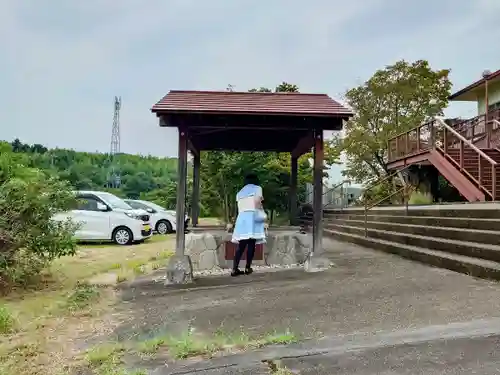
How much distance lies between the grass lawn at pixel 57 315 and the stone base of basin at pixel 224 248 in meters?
1.16

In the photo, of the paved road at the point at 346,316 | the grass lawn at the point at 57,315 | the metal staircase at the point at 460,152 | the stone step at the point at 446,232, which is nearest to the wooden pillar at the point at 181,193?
the paved road at the point at 346,316

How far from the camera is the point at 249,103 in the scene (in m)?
7.93

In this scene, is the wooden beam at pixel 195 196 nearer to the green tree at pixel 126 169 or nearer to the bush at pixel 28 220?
the bush at pixel 28 220

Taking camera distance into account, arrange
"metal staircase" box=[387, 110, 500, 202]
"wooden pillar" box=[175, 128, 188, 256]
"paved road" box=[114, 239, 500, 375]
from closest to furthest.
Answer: "paved road" box=[114, 239, 500, 375], "wooden pillar" box=[175, 128, 188, 256], "metal staircase" box=[387, 110, 500, 202]

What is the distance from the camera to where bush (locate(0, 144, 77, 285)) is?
6.92 metres

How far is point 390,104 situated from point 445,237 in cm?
1601

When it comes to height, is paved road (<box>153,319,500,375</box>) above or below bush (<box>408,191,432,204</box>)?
below

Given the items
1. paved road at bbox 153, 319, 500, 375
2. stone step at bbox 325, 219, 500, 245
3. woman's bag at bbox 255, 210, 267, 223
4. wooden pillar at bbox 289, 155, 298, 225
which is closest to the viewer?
paved road at bbox 153, 319, 500, 375

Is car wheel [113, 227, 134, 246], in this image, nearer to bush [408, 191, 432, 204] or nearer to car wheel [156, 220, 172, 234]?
car wheel [156, 220, 172, 234]

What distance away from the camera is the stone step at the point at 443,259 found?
598 centimetres

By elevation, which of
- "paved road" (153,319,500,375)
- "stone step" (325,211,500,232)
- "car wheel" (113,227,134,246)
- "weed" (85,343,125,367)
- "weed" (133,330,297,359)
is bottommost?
"weed" (85,343,125,367)

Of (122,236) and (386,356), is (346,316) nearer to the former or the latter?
(386,356)

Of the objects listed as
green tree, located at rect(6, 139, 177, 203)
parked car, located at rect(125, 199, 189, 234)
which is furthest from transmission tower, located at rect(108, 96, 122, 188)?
parked car, located at rect(125, 199, 189, 234)

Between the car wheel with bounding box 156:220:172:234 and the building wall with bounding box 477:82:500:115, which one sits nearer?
the car wheel with bounding box 156:220:172:234
